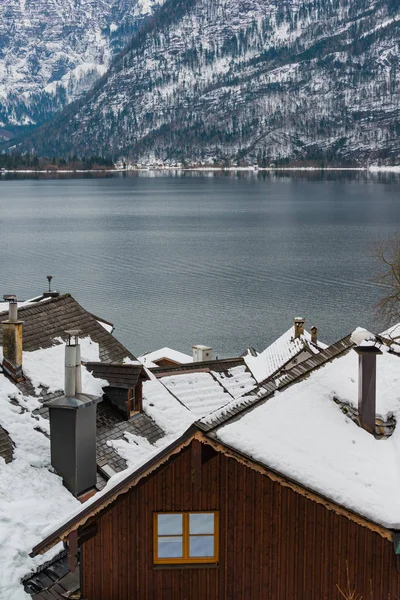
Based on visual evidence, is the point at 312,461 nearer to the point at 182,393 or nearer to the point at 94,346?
the point at 94,346

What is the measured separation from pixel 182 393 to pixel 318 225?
14243 centimetres

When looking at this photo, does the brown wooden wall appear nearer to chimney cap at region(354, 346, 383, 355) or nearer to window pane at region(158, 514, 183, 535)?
window pane at region(158, 514, 183, 535)

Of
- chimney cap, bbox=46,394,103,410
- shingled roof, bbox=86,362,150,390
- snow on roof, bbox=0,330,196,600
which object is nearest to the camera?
snow on roof, bbox=0,330,196,600

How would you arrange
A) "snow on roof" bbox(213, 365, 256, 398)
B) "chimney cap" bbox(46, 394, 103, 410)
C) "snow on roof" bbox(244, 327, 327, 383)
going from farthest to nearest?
"snow on roof" bbox(244, 327, 327, 383) < "snow on roof" bbox(213, 365, 256, 398) < "chimney cap" bbox(46, 394, 103, 410)

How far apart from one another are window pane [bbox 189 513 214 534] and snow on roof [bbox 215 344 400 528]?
135cm

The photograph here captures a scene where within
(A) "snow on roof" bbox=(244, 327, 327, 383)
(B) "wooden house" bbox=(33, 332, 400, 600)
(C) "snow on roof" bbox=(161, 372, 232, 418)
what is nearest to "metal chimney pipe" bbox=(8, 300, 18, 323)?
(C) "snow on roof" bbox=(161, 372, 232, 418)

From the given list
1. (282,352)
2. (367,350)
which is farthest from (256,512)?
(282,352)

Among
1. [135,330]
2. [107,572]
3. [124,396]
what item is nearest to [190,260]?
[135,330]

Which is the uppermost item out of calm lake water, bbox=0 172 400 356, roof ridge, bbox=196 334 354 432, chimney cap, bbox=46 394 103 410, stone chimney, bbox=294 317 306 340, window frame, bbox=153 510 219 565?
roof ridge, bbox=196 334 354 432

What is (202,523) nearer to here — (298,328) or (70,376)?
(70,376)

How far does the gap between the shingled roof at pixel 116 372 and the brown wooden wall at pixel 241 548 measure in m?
10.3

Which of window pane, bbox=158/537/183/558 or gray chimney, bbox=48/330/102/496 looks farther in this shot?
gray chimney, bbox=48/330/102/496

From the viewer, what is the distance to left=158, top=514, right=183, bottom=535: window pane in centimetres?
1344

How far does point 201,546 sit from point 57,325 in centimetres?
1438
